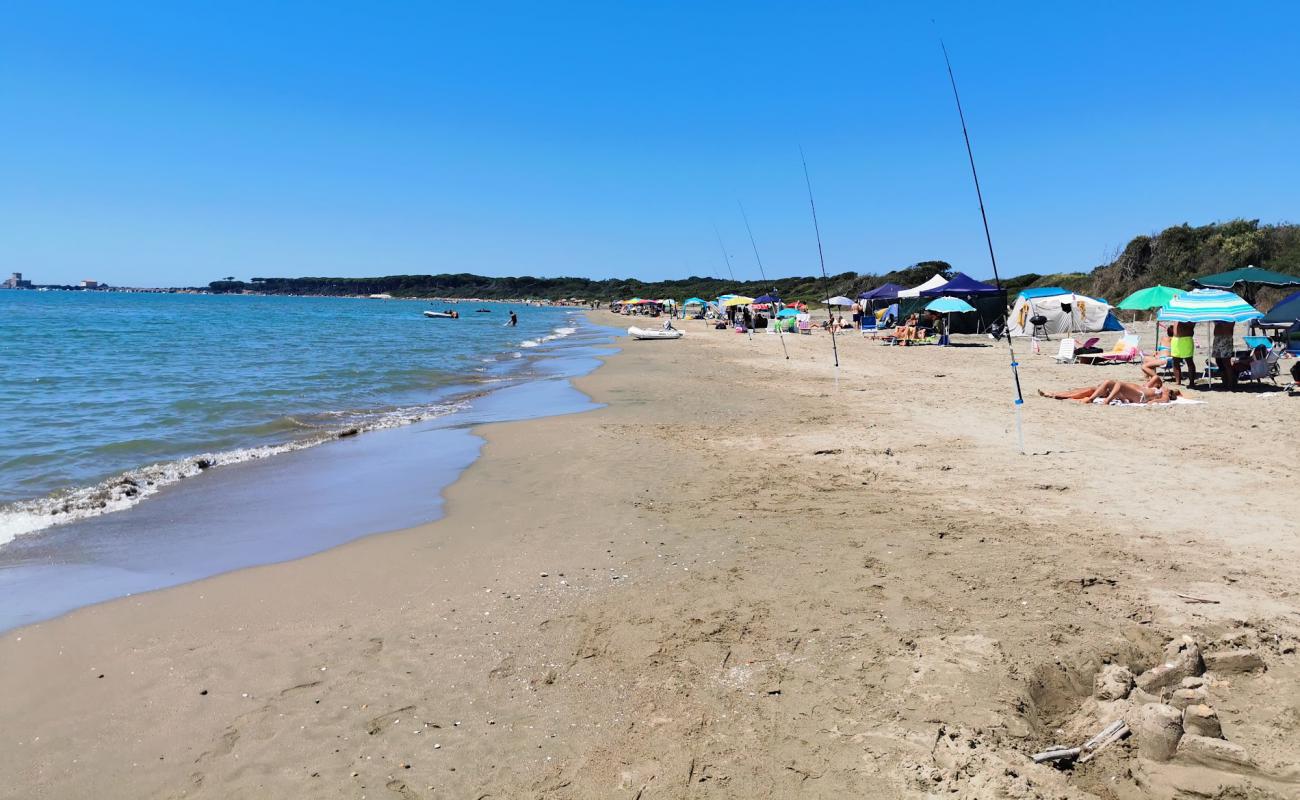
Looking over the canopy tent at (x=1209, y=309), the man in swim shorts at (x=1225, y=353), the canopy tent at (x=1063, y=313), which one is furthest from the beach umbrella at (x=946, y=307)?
the canopy tent at (x=1209, y=309)

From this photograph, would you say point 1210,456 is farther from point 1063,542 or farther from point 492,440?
point 492,440

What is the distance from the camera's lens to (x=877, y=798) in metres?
2.68

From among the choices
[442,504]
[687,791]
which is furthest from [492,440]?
[687,791]

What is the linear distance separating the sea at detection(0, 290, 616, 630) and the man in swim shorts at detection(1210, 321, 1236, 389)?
1091cm

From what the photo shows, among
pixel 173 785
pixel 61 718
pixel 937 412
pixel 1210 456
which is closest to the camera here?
pixel 173 785

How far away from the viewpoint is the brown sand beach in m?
2.92

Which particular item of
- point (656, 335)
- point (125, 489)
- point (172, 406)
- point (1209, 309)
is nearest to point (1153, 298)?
point (1209, 309)

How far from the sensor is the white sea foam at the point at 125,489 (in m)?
6.80

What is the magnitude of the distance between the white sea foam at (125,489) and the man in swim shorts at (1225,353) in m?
13.9

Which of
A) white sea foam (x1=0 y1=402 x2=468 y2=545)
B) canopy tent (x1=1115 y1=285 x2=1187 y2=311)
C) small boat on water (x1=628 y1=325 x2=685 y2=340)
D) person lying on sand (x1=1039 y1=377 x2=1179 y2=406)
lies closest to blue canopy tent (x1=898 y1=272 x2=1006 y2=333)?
small boat on water (x1=628 y1=325 x2=685 y2=340)

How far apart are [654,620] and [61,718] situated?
113 inches

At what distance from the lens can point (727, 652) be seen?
12.6 ft

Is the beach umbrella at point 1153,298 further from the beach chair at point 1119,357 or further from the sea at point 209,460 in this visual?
the sea at point 209,460

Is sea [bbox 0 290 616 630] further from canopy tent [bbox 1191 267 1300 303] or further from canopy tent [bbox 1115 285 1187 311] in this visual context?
canopy tent [bbox 1191 267 1300 303]
